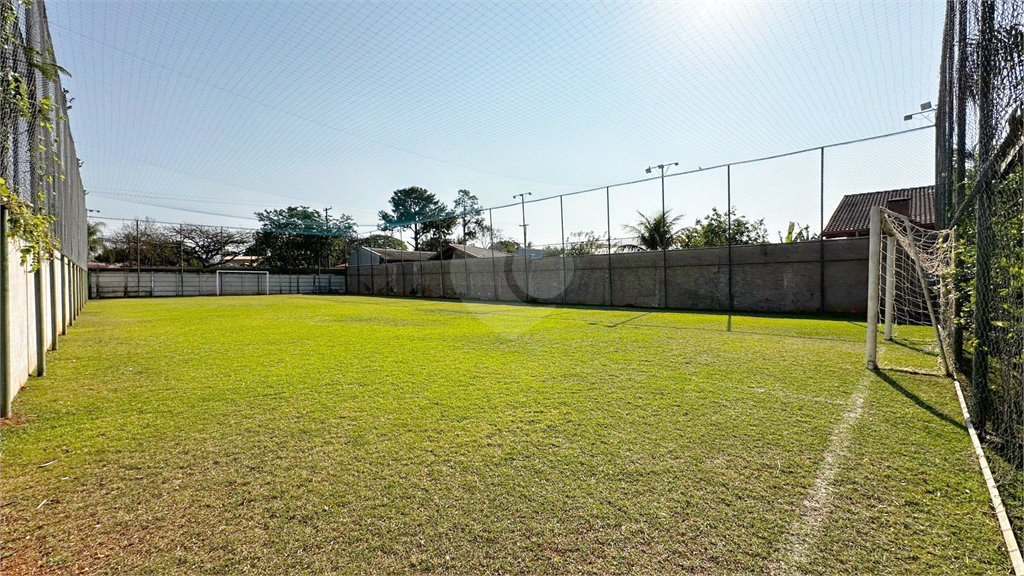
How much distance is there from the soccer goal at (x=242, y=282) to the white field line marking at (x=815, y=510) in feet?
98.2

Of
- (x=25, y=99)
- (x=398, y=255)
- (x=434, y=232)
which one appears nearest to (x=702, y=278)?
(x=25, y=99)

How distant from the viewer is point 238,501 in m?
1.75

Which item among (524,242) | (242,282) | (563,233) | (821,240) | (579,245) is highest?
(563,233)

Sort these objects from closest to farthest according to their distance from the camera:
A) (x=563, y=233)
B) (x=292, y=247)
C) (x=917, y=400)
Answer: (x=917, y=400)
(x=563, y=233)
(x=292, y=247)

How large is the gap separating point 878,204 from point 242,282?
31198mm

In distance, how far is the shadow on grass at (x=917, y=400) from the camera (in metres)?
2.63

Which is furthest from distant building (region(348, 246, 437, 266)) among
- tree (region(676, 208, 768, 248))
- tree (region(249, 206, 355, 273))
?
tree (region(676, 208, 768, 248))

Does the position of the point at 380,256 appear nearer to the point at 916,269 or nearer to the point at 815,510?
the point at 916,269

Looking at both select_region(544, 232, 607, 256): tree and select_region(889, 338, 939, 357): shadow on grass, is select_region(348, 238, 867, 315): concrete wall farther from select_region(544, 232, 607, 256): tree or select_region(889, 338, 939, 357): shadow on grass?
select_region(889, 338, 939, 357): shadow on grass

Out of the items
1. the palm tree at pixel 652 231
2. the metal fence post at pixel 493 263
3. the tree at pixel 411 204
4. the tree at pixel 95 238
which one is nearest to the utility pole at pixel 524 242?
the metal fence post at pixel 493 263

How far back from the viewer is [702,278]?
1203cm

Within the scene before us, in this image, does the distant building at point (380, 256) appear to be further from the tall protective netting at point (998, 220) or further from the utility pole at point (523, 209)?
the tall protective netting at point (998, 220)

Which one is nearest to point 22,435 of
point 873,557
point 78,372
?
point 78,372

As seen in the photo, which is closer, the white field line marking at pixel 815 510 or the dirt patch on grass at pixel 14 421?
the white field line marking at pixel 815 510
